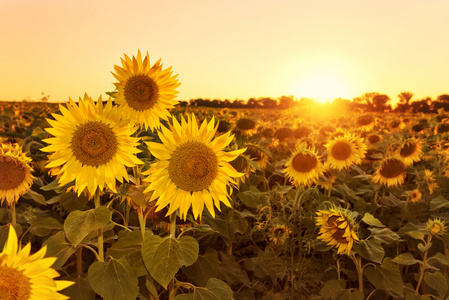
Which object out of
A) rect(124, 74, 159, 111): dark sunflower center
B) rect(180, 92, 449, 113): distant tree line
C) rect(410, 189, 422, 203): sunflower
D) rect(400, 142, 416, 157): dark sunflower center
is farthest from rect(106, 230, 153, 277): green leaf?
rect(180, 92, 449, 113): distant tree line

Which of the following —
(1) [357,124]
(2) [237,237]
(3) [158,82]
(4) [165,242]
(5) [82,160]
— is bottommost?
(2) [237,237]

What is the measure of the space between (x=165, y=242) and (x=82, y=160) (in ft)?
1.99

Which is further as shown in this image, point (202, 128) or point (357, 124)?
point (357, 124)

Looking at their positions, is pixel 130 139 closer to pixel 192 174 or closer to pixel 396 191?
pixel 192 174

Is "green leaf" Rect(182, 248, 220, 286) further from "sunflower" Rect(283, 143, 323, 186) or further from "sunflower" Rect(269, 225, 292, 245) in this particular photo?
"sunflower" Rect(283, 143, 323, 186)

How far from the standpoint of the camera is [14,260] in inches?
41.9

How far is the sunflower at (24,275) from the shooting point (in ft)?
3.45

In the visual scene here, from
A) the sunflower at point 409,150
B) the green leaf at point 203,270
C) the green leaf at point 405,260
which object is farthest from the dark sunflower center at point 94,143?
the sunflower at point 409,150

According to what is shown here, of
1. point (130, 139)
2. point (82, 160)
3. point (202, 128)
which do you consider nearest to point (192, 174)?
point (202, 128)

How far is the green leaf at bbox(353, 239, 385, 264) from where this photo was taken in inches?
95.6

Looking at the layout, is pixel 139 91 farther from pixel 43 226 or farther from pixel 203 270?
pixel 203 270

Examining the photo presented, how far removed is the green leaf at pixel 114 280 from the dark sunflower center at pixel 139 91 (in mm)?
899

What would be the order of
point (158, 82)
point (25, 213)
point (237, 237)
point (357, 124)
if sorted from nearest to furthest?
point (158, 82)
point (25, 213)
point (237, 237)
point (357, 124)

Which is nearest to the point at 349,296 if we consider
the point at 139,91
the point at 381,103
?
the point at 139,91
